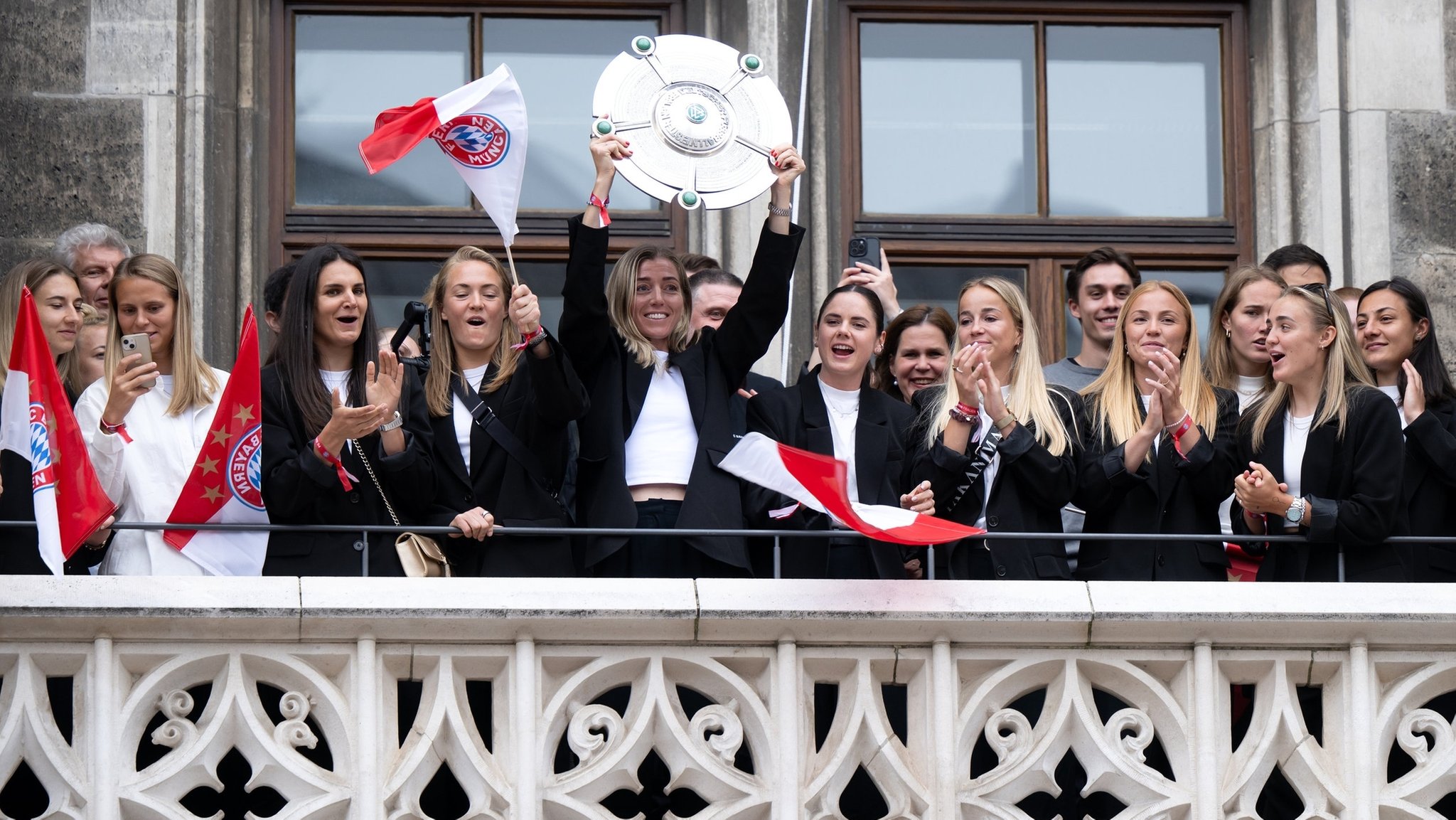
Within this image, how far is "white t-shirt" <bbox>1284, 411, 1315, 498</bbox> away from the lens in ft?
25.0

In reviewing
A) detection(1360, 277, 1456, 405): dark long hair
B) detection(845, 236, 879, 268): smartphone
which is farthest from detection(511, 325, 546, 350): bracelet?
detection(1360, 277, 1456, 405): dark long hair

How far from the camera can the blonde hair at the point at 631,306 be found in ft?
25.6

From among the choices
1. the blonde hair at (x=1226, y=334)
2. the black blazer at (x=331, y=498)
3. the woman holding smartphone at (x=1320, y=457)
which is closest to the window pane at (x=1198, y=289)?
the blonde hair at (x=1226, y=334)

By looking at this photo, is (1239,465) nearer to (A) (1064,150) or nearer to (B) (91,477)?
(A) (1064,150)

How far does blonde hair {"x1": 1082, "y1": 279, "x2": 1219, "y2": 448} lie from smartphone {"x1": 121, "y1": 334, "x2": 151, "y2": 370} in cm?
290

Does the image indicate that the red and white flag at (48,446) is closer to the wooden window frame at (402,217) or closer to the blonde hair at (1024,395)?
the blonde hair at (1024,395)

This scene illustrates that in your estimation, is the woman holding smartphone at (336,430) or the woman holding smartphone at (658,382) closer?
the woman holding smartphone at (336,430)

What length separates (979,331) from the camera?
8008mm

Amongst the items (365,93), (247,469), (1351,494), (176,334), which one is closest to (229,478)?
(247,469)

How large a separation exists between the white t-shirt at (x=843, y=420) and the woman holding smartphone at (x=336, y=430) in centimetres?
128

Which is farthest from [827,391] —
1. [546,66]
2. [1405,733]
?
[546,66]

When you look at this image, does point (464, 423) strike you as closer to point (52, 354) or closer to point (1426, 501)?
point (52, 354)

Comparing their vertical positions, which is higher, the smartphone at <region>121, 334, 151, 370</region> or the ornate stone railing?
the smartphone at <region>121, 334, 151, 370</region>

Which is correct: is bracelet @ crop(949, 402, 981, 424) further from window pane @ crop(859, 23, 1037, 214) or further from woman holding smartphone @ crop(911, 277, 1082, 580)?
window pane @ crop(859, 23, 1037, 214)
